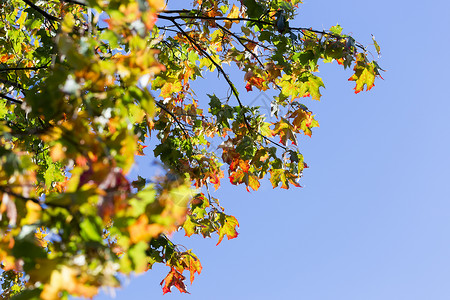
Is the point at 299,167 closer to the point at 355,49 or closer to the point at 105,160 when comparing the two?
the point at 355,49

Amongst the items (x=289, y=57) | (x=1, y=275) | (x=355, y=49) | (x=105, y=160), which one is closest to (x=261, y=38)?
(x=289, y=57)

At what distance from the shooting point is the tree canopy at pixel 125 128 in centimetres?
121

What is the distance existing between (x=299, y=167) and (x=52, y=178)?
2667 mm

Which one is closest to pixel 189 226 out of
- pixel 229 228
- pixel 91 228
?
pixel 229 228

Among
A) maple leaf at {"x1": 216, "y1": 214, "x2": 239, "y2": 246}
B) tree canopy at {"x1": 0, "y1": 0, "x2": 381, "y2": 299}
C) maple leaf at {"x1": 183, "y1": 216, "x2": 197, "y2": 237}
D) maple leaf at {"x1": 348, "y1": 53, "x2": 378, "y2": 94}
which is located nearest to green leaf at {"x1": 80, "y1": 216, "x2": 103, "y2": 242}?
tree canopy at {"x1": 0, "y1": 0, "x2": 381, "y2": 299}

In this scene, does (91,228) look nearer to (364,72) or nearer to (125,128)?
(125,128)

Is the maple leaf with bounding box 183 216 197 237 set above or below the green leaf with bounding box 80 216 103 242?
above

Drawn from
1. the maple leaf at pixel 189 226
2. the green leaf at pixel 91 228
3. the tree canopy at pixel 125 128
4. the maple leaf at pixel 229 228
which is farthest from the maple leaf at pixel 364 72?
the green leaf at pixel 91 228

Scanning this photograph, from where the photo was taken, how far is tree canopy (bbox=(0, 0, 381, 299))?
3.96 ft

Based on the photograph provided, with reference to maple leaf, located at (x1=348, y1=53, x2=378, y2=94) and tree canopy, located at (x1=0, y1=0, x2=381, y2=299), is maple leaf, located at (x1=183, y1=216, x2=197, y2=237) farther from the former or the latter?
maple leaf, located at (x1=348, y1=53, x2=378, y2=94)

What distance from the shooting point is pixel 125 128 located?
1.33 m

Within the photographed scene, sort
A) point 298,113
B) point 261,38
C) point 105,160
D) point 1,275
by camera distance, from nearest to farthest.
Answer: point 105,160
point 261,38
point 298,113
point 1,275

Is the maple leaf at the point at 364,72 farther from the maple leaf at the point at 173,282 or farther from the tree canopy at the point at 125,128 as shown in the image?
the maple leaf at the point at 173,282

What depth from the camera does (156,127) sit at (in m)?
4.46
